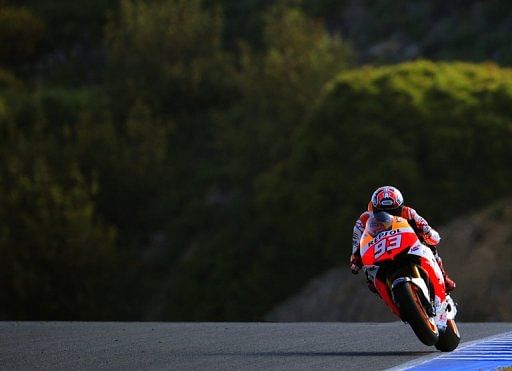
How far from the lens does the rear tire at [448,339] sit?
44.8 ft

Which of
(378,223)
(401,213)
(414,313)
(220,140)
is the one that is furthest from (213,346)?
(220,140)

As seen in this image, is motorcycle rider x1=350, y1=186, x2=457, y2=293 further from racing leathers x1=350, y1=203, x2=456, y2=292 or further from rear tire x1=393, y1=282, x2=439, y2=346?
rear tire x1=393, y1=282, x2=439, y2=346

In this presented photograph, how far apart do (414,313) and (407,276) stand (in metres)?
0.41

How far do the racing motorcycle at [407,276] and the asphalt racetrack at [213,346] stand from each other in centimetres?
30

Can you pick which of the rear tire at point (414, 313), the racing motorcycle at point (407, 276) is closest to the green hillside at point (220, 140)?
the racing motorcycle at point (407, 276)

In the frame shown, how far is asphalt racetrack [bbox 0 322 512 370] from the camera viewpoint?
1241cm

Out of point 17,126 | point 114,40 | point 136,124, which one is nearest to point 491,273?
point 136,124

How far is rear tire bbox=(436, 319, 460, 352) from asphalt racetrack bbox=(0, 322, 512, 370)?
0.14m

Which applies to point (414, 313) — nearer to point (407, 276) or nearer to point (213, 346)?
point (407, 276)

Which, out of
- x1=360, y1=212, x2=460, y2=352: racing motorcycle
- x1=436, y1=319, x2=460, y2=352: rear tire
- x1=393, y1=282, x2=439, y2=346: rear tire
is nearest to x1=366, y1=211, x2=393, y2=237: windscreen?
x1=360, y1=212, x2=460, y2=352: racing motorcycle

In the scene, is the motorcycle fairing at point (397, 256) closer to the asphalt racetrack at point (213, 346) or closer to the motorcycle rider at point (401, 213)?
the motorcycle rider at point (401, 213)

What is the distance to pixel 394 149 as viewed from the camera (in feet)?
115

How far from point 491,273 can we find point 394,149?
5251 millimetres

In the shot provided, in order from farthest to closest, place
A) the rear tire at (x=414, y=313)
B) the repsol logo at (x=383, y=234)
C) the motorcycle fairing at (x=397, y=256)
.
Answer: the repsol logo at (x=383, y=234), the motorcycle fairing at (x=397, y=256), the rear tire at (x=414, y=313)
